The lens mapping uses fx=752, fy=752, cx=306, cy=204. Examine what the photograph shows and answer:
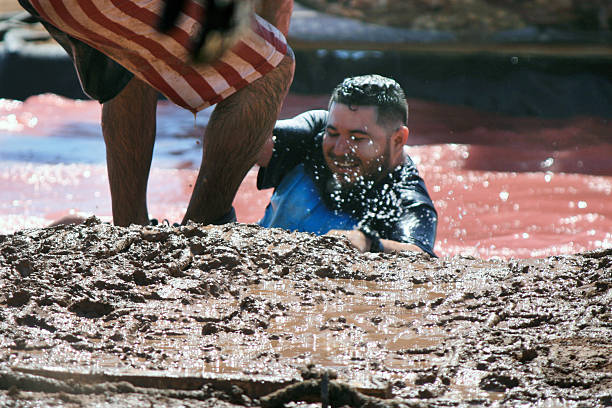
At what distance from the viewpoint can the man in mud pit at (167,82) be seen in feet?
5.24

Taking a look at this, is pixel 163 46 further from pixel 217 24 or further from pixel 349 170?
pixel 349 170

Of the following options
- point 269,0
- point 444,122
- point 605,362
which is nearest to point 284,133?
point 269,0

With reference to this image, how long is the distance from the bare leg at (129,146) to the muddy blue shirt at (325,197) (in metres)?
0.47

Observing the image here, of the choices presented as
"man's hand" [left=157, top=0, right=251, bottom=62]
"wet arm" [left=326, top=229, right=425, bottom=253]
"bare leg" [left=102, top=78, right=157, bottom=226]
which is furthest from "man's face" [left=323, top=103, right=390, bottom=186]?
"man's hand" [left=157, top=0, right=251, bottom=62]

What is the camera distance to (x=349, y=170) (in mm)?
2365

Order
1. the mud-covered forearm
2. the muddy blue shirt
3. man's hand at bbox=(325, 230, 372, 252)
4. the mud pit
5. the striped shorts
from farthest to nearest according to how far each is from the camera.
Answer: the muddy blue shirt
the mud-covered forearm
man's hand at bbox=(325, 230, 372, 252)
the striped shorts
the mud pit

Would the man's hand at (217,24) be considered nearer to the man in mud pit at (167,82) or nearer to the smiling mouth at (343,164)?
the man in mud pit at (167,82)

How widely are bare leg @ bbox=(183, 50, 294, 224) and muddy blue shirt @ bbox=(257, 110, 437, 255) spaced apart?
1.42ft

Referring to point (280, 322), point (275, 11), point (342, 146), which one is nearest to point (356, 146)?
point (342, 146)

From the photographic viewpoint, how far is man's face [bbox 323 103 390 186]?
2359 millimetres

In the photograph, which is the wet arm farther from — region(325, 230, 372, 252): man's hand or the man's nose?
the man's nose

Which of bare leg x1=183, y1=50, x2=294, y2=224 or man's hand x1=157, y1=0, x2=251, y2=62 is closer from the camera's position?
man's hand x1=157, y1=0, x2=251, y2=62

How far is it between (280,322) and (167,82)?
2.43 feet

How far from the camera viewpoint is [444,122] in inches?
202
